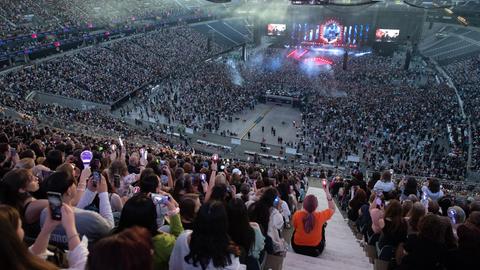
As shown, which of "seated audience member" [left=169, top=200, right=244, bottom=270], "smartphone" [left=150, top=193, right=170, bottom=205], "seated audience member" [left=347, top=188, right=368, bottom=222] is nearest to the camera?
"seated audience member" [left=169, top=200, right=244, bottom=270]

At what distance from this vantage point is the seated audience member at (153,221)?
3.31 m

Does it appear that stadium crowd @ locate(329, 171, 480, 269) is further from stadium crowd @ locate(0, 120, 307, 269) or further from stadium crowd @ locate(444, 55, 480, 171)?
stadium crowd @ locate(444, 55, 480, 171)

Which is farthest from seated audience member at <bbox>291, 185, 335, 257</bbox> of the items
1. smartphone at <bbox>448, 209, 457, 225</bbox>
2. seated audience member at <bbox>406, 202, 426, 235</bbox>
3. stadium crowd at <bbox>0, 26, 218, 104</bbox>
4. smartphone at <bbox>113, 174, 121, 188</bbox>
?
stadium crowd at <bbox>0, 26, 218, 104</bbox>

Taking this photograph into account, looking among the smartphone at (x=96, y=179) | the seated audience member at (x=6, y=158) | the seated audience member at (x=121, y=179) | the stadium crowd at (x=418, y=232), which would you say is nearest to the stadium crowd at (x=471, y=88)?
the stadium crowd at (x=418, y=232)

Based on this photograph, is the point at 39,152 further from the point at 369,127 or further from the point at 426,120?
the point at 426,120

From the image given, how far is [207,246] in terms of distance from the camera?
3.21 m

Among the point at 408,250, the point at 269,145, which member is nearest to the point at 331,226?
the point at 408,250

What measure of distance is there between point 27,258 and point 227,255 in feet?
5.53

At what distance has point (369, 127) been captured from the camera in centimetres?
3081

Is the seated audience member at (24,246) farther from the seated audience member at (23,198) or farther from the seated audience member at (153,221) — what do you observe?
the seated audience member at (23,198)

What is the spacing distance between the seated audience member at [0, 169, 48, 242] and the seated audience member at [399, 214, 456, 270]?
12.8 ft

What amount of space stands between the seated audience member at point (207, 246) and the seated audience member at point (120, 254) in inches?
38.6

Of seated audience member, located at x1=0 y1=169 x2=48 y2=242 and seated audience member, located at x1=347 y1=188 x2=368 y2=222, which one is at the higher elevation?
seated audience member, located at x1=0 y1=169 x2=48 y2=242

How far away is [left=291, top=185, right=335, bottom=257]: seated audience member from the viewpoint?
18.0 feet
